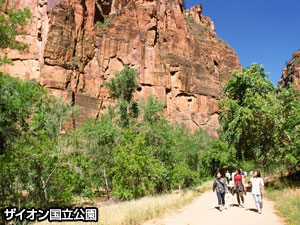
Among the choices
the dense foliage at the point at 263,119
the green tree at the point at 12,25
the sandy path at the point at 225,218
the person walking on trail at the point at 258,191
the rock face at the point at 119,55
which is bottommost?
the sandy path at the point at 225,218

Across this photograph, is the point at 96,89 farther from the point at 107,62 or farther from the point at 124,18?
the point at 124,18

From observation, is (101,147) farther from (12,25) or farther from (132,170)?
(12,25)

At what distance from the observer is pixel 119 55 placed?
56.8 m

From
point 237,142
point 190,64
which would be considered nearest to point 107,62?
point 190,64

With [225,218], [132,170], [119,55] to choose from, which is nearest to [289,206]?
[225,218]

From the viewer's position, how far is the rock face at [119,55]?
1784 inches

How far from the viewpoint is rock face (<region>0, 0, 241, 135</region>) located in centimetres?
4531

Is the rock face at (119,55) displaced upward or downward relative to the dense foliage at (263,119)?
upward

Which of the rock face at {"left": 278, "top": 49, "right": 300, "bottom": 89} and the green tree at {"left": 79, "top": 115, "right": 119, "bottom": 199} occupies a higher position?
the rock face at {"left": 278, "top": 49, "right": 300, "bottom": 89}

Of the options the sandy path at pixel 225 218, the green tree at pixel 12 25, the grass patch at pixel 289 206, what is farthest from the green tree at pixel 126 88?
the sandy path at pixel 225 218

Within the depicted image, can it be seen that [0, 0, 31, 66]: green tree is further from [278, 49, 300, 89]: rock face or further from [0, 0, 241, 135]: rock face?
[278, 49, 300, 89]: rock face

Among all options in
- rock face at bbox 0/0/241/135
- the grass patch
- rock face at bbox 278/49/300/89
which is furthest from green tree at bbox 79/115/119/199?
rock face at bbox 278/49/300/89

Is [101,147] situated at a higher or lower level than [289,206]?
higher

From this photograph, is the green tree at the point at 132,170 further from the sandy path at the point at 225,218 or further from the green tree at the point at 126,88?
the green tree at the point at 126,88
